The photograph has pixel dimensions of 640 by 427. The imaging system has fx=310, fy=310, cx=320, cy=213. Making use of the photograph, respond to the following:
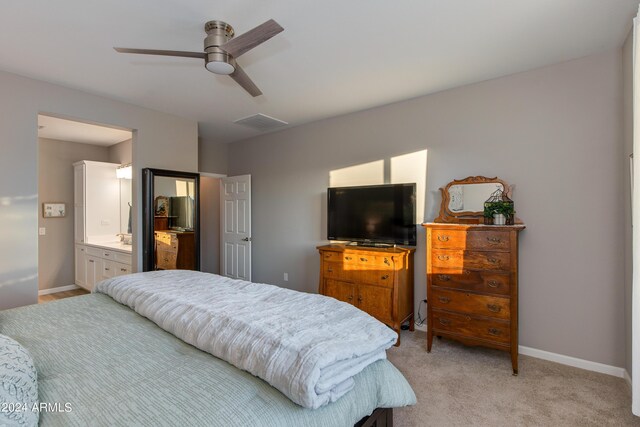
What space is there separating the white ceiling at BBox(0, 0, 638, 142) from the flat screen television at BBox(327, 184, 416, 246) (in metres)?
1.08

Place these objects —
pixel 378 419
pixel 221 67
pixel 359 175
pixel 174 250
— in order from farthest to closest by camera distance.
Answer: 1. pixel 174 250
2. pixel 359 175
3. pixel 221 67
4. pixel 378 419

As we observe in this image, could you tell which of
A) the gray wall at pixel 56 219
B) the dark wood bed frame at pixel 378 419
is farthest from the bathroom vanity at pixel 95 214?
the dark wood bed frame at pixel 378 419

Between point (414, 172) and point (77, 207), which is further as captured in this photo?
point (77, 207)

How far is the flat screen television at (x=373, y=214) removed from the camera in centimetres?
337

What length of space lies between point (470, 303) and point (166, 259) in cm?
360

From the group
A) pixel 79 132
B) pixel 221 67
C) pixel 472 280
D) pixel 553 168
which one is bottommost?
pixel 472 280

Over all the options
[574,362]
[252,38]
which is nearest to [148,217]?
[252,38]

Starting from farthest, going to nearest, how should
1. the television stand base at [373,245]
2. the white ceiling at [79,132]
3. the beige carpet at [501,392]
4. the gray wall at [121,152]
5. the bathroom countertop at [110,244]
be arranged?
1. the gray wall at [121,152]
2. the bathroom countertop at [110,244]
3. the white ceiling at [79,132]
4. the television stand base at [373,245]
5. the beige carpet at [501,392]

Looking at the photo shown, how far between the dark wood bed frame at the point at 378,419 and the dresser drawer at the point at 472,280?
1568 mm

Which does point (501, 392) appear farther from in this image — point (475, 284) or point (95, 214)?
point (95, 214)

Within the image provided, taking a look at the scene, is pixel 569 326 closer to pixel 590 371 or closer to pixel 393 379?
pixel 590 371

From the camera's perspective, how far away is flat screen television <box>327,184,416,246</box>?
337 centimetres

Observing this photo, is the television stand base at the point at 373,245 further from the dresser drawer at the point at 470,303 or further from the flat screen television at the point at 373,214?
the dresser drawer at the point at 470,303

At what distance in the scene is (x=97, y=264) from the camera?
4727mm
